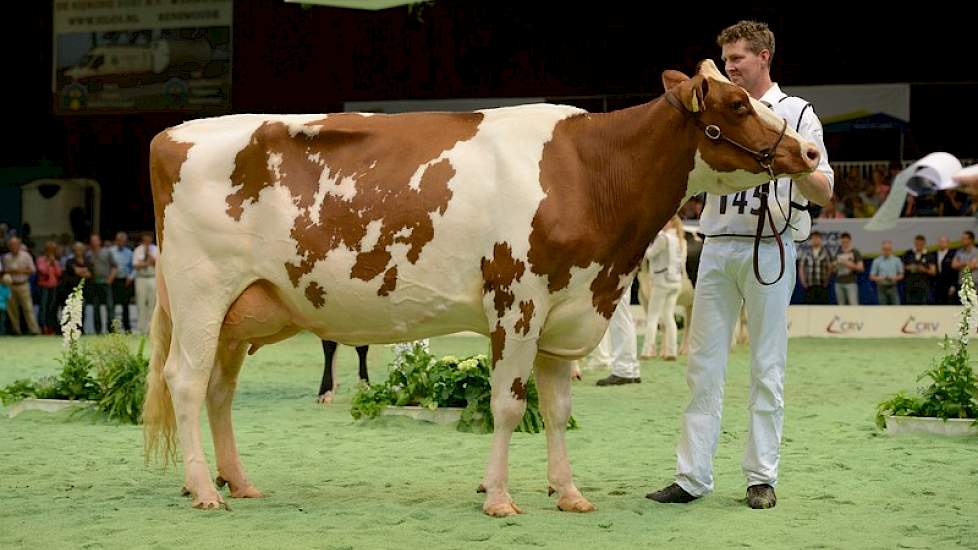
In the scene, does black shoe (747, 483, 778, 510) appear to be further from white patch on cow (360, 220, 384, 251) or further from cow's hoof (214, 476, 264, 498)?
cow's hoof (214, 476, 264, 498)

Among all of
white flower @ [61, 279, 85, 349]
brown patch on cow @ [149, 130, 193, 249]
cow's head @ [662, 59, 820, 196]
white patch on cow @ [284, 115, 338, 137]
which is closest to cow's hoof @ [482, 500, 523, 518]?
cow's head @ [662, 59, 820, 196]

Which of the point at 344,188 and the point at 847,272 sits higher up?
the point at 344,188

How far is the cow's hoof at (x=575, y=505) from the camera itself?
634 cm

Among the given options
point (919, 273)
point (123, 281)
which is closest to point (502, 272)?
point (919, 273)

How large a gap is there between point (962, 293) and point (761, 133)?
4266mm

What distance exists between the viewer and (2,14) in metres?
30.7

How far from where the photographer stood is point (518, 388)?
6.36 meters

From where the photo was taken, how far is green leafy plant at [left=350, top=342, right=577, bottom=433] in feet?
31.4

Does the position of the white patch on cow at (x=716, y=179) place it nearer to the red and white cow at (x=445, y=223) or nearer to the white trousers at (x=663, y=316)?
the red and white cow at (x=445, y=223)

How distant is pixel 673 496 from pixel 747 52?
225 cm

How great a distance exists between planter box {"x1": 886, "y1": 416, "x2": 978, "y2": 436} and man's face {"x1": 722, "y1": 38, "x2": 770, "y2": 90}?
3735 millimetres

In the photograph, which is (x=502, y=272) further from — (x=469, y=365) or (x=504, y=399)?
(x=469, y=365)

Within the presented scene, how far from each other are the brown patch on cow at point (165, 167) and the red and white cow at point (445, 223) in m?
0.01

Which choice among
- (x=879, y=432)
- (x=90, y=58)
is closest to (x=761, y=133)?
(x=879, y=432)
